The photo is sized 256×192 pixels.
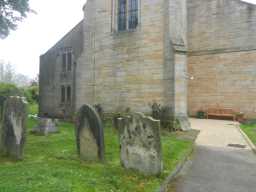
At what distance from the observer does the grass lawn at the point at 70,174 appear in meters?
4.39

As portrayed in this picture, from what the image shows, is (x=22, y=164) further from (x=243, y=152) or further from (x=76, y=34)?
(x=76, y=34)

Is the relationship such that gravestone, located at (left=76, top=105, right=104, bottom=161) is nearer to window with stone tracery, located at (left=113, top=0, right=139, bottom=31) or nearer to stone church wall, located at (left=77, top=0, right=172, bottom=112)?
stone church wall, located at (left=77, top=0, right=172, bottom=112)

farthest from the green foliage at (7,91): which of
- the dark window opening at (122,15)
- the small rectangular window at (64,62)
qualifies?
the dark window opening at (122,15)

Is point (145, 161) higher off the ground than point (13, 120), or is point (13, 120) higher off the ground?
point (13, 120)

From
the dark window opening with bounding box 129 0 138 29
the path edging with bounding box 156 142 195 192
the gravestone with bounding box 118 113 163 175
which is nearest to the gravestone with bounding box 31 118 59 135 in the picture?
the gravestone with bounding box 118 113 163 175

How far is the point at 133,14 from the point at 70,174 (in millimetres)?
11142

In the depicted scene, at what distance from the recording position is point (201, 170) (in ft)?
21.0

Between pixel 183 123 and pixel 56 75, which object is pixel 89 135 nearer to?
pixel 183 123

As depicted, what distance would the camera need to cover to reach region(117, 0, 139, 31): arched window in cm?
1404

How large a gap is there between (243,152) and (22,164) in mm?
6949

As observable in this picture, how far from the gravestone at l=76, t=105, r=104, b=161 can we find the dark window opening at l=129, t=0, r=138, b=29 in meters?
8.81

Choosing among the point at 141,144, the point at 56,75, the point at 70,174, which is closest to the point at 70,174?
the point at 70,174

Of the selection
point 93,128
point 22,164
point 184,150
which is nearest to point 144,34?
point 184,150

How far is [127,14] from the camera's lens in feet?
47.1
